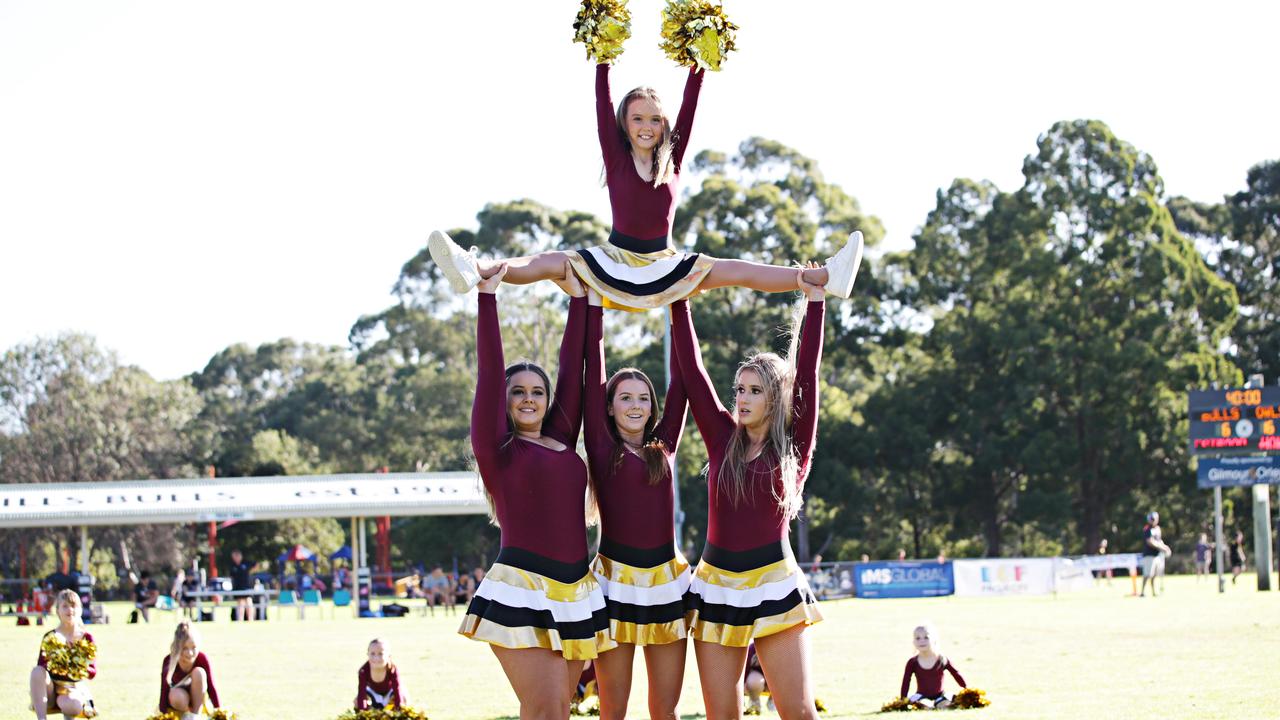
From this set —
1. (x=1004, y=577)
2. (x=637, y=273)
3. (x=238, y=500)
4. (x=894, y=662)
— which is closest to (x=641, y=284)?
(x=637, y=273)

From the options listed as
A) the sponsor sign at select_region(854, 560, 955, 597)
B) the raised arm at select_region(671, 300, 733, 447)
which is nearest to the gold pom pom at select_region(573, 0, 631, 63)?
the raised arm at select_region(671, 300, 733, 447)

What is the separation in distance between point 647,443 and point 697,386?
0.37 metres

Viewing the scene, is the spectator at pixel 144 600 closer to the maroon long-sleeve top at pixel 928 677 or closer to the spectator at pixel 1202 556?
the maroon long-sleeve top at pixel 928 677

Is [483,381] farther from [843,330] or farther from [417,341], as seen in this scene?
[417,341]

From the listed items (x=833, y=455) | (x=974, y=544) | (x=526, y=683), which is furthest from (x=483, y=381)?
(x=974, y=544)

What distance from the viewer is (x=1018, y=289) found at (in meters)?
41.2

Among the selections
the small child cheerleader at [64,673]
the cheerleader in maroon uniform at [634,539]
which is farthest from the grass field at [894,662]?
the cheerleader in maroon uniform at [634,539]

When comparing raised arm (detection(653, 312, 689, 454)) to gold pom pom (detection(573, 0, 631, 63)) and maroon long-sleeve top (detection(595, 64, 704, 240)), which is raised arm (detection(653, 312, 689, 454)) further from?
gold pom pom (detection(573, 0, 631, 63))

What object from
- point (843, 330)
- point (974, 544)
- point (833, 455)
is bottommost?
point (974, 544)

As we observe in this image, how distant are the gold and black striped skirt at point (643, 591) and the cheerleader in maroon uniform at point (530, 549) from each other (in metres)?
0.11

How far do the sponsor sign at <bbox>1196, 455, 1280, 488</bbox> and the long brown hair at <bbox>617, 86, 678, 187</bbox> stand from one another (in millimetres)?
23299

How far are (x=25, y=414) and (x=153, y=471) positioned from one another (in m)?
4.77

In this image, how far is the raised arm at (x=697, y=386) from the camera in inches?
249

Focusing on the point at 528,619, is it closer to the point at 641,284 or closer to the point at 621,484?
the point at 621,484
